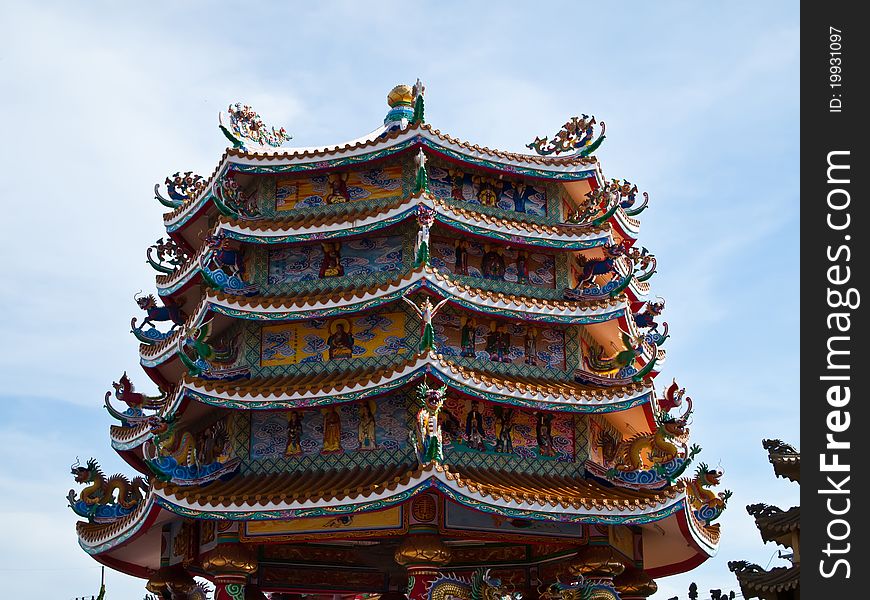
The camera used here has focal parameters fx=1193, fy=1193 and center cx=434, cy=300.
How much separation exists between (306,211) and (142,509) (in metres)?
7.71

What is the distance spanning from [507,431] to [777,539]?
6.70 m

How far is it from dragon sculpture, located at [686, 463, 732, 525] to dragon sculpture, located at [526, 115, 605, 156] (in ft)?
26.5

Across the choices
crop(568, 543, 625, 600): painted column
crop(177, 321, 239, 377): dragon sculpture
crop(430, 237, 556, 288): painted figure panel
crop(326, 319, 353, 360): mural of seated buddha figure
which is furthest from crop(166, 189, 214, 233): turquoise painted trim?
crop(568, 543, 625, 600): painted column

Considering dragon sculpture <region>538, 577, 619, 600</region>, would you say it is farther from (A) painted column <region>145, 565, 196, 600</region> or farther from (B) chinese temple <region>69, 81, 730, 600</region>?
Answer: (A) painted column <region>145, 565, 196, 600</region>

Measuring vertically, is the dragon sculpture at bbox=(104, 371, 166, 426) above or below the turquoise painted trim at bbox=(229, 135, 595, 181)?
below

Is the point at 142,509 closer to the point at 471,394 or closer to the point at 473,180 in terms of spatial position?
the point at 471,394

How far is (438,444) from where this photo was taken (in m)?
22.5

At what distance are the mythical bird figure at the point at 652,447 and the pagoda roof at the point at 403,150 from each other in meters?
6.07

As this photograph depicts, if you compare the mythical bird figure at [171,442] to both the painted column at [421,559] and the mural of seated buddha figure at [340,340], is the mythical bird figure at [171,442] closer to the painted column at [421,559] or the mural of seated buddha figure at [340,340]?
the mural of seated buddha figure at [340,340]

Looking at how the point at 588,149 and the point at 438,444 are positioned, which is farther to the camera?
the point at 588,149

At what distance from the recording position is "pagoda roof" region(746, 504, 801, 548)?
1997 cm

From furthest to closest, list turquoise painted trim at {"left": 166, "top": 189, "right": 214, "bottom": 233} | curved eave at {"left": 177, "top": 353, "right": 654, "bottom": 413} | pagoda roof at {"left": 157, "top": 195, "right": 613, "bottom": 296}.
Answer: turquoise painted trim at {"left": 166, "top": 189, "right": 214, "bottom": 233} < pagoda roof at {"left": 157, "top": 195, "right": 613, "bottom": 296} < curved eave at {"left": 177, "top": 353, "right": 654, "bottom": 413}

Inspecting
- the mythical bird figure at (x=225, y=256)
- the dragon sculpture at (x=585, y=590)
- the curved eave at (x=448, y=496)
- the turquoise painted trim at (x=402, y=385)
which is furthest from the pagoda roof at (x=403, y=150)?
the dragon sculpture at (x=585, y=590)
